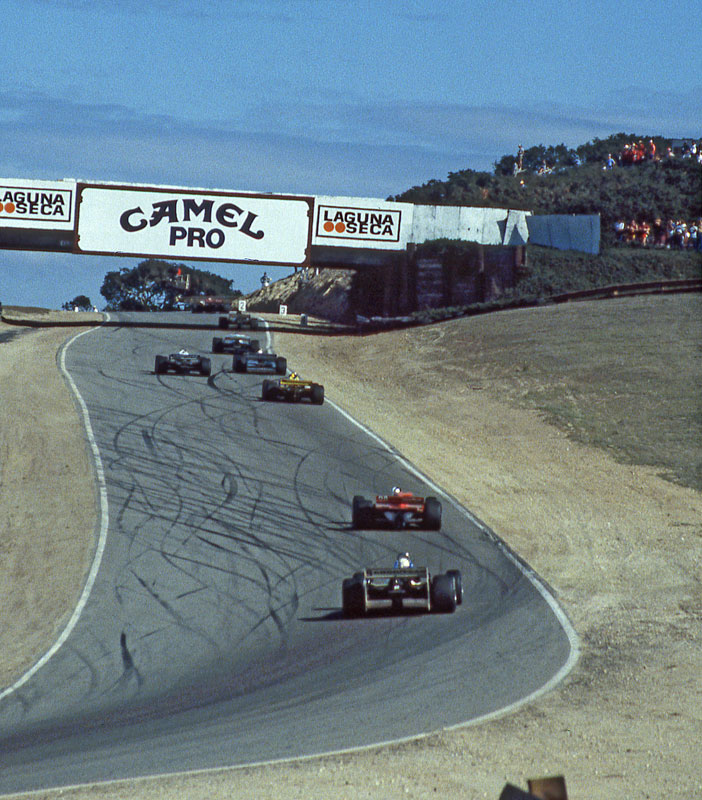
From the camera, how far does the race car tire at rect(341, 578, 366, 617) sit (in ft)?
54.9

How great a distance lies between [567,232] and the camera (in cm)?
5694

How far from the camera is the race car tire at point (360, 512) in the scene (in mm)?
21844

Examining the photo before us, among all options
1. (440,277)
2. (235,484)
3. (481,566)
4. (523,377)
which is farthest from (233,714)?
(440,277)

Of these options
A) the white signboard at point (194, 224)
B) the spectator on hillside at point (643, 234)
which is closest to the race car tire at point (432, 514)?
the white signboard at point (194, 224)

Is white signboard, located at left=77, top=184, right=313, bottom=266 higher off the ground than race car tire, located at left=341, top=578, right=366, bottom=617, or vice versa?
white signboard, located at left=77, top=184, right=313, bottom=266

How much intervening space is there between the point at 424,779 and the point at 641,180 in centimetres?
6159

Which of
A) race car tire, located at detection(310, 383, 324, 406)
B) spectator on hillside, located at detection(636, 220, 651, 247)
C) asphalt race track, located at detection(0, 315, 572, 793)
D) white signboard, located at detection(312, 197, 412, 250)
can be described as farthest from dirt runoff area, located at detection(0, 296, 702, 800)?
spectator on hillside, located at detection(636, 220, 651, 247)

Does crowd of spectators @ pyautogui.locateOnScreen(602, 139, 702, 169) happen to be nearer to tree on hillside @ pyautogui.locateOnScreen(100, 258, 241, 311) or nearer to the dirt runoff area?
the dirt runoff area

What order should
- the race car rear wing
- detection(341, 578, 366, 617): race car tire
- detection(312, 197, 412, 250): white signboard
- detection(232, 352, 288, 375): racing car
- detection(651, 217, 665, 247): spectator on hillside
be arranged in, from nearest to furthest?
detection(341, 578, 366, 617): race car tire → the race car rear wing → detection(232, 352, 288, 375): racing car → detection(312, 197, 412, 250): white signboard → detection(651, 217, 665, 247): spectator on hillside

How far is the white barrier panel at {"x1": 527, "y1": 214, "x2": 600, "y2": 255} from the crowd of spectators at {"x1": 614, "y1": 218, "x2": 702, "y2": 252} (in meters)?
2.31

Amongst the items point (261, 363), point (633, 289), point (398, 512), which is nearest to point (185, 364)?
point (261, 363)

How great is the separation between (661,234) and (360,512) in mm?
42796

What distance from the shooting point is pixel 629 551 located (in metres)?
21.7

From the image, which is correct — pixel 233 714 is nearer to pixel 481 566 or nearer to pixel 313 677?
pixel 313 677
